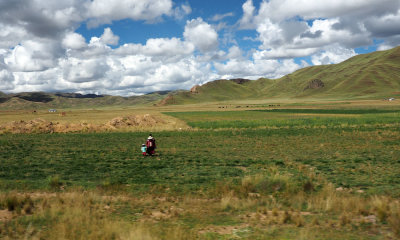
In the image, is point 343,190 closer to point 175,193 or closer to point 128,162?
point 175,193

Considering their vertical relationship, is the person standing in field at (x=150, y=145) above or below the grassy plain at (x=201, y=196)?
above

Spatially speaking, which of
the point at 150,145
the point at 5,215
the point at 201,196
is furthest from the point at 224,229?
the point at 150,145

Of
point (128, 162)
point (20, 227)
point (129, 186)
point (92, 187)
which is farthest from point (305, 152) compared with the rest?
point (20, 227)

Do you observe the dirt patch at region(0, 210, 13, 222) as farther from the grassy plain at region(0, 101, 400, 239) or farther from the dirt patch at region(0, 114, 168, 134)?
the dirt patch at region(0, 114, 168, 134)

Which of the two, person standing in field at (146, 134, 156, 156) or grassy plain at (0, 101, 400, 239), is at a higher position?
person standing in field at (146, 134, 156, 156)

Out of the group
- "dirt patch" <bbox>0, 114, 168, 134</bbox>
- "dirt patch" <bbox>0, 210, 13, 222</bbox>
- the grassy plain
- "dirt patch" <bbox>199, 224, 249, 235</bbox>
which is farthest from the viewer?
"dirt patch" <bbox>0, 114, 168, 134</bbox>

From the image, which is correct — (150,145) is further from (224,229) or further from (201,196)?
(224,229)

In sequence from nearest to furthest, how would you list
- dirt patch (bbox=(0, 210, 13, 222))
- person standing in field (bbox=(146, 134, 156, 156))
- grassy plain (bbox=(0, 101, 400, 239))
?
grassy plain (bbox=(0, 101, 400, 239)) → dirt patch (bbox=(0, 210, 13, 222)) → person standing in field (bbox=(146, 134, 156, 156))

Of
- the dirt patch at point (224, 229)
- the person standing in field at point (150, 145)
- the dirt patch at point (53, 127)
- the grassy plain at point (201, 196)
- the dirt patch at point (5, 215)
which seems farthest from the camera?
the dirt patch at point (53, 127)

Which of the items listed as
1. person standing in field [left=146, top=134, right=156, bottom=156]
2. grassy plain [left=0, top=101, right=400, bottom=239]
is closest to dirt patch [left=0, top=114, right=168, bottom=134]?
grassy plain [left=0, top=101, right=400, bottom=239]

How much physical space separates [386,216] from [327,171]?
845 cm

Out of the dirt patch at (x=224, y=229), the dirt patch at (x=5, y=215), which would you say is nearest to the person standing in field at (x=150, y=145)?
the dirt patch at (x=5, y=215)

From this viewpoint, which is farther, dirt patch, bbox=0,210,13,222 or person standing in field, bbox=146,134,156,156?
person standing in field, bbox=146,134,156,156

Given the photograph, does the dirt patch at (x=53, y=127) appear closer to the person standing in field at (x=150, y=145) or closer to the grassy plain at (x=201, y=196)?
the grassy plain at (x=201, y=196)
